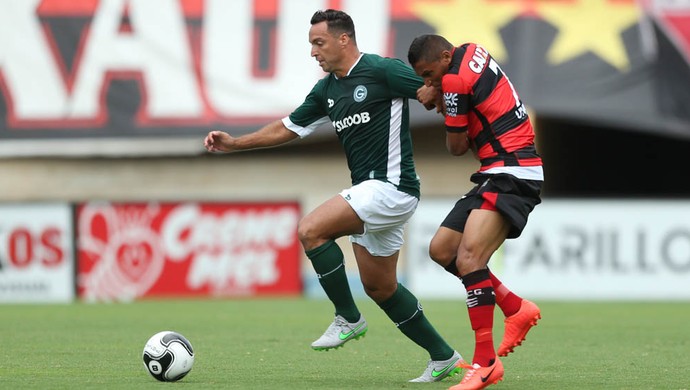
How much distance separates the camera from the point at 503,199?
7.00 metres

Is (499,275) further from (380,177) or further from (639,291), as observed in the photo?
(380,177)

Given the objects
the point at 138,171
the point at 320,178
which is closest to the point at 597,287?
the point at 320,178

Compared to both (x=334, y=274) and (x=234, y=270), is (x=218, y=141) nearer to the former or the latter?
(x=334, y=274)

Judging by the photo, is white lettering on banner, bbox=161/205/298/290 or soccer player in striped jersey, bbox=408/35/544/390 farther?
white lettering on banner, bbox=161/205/298/290

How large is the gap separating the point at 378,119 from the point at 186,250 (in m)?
12.5

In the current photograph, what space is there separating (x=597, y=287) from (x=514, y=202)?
11.8 metres

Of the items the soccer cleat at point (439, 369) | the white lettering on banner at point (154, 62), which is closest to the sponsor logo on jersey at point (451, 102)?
the soccer cleat at point (439, 369)

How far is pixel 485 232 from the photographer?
22.8 ft

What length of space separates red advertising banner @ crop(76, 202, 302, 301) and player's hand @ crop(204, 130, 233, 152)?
11.7m

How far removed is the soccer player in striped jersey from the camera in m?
6.92

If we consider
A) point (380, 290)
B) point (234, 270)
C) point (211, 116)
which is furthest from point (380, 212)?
point (211, 116)

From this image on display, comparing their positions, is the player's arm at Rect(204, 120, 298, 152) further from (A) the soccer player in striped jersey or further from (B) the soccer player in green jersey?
(A) the soccer player in striped jersey

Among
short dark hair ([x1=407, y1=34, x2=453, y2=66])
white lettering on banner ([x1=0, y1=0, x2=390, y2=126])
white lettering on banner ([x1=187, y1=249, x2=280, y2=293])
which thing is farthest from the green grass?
white lettering on banner ([x1=0, y1=0, x2=390, y2=126])

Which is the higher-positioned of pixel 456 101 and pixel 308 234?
pixel 456 101
